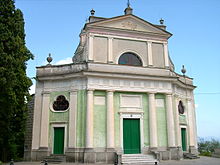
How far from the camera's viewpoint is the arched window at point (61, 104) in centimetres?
1903

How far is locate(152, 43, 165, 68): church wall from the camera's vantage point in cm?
2092

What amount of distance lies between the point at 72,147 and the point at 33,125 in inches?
146

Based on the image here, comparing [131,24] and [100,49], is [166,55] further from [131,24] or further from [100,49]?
[100,49]

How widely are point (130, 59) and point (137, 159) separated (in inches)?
316

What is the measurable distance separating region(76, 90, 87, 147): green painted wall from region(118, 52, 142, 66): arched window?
4.27 m

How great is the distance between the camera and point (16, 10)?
16.1 m

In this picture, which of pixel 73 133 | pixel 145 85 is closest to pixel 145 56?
pixel 145 85

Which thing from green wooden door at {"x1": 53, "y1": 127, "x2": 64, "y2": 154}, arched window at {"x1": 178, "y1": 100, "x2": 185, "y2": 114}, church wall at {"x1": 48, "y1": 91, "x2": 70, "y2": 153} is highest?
arched window at {"x1": 178, "y1": 100, "x2": 185, "y2": 114}

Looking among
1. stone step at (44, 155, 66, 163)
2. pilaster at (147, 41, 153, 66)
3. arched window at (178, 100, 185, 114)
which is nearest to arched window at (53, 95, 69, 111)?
stone step at (44, 155, 66, 163)

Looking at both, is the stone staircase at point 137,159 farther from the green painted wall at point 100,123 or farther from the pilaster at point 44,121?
the pilaster at point 44,121

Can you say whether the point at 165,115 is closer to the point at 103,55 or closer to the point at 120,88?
A: the point at 120,88

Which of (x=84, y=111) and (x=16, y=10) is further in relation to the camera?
(x=84, y=111)

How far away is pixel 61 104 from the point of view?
62.8ft

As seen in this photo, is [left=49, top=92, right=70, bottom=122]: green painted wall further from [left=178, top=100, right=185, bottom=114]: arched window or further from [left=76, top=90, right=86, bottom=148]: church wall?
[left=178, top=100, right=185, bottom=114]: arched window
